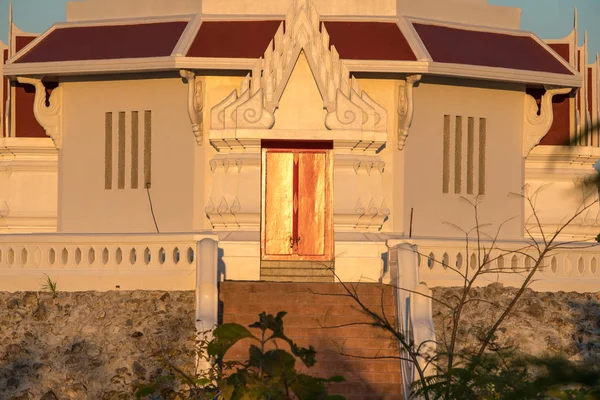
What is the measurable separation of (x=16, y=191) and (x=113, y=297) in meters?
7.15

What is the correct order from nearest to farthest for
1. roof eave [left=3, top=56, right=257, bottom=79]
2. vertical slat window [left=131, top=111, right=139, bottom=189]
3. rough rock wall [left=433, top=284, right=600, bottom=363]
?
1. rough rock wall [left=433, top=284, right=600, bottom=363]
2. roof eave [left=3, top=56, right=257, bottom=79]
3. vertical slat window [left=131, top=111, right=139, bottom=189]

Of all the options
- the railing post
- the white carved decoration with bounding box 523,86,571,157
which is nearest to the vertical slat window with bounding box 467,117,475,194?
the white carved decoration with bounding box 523,86,571,157

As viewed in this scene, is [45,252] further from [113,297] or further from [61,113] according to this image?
[61,113]

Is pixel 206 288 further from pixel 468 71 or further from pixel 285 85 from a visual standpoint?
pixel 468 71

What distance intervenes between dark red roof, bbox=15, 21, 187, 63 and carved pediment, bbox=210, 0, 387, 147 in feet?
5.99

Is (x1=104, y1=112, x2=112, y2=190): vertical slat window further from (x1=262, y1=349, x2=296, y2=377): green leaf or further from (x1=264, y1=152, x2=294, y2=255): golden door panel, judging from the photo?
(x1=262, y1=349, x2=296, y2=377): green leaf

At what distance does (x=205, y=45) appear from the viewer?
25.2 meters

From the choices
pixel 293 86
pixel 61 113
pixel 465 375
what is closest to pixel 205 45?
pixel 293 86

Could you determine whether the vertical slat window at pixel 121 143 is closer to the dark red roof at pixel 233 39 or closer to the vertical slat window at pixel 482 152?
the dark red roof at pixel 233 39

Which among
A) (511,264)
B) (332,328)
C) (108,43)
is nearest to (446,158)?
(511,264)

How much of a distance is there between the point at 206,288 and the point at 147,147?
7315 millimetres

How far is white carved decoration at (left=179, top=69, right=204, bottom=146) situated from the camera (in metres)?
25.2

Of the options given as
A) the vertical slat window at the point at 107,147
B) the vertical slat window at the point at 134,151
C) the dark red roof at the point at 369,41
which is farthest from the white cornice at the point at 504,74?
the vertical slat window at the point at 107,147

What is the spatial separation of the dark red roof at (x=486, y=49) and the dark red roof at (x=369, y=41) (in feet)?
1.85
